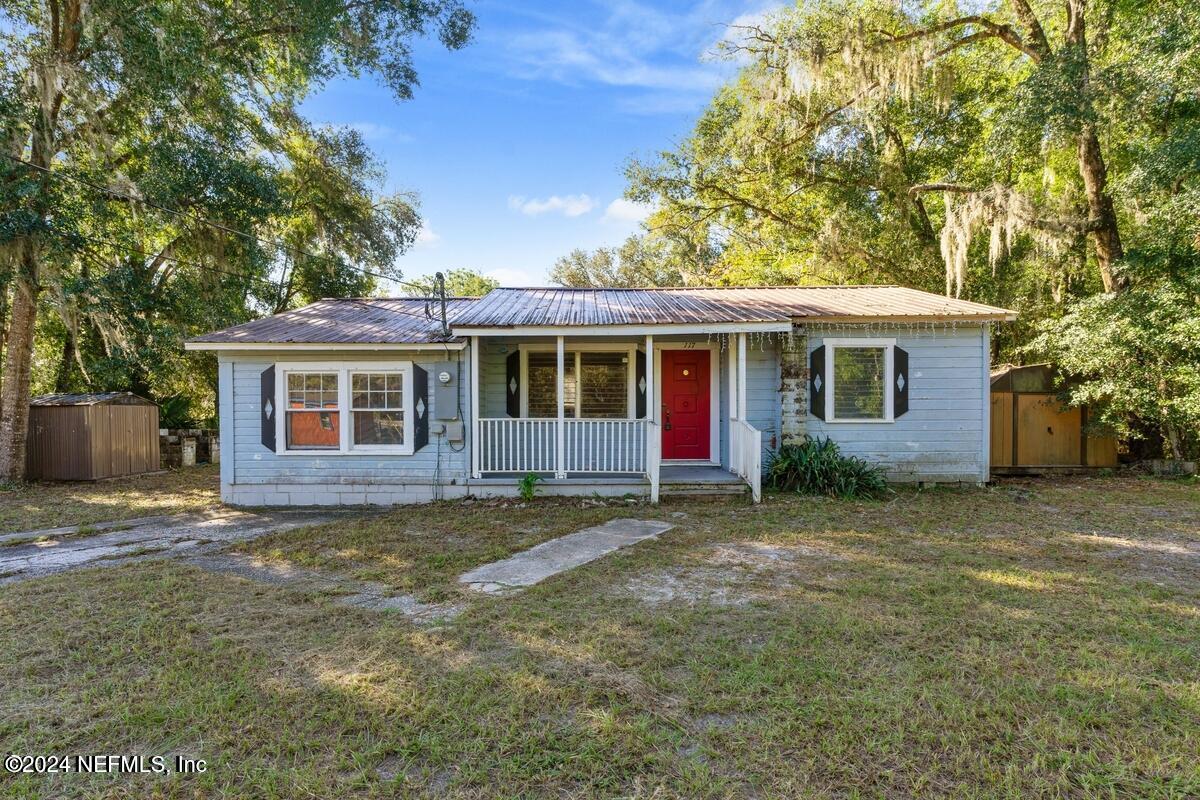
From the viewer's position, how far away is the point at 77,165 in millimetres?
9906

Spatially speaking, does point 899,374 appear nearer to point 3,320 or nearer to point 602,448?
point 602,448

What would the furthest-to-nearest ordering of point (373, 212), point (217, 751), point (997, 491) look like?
point (373, 212)
point (997, 491)
point (217, 751)

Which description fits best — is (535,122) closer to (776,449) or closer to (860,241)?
(860,241)

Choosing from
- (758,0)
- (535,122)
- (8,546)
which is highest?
(758,0)

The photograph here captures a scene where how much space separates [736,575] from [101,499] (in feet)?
33.7

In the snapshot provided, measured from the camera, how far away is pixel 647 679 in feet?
9.58

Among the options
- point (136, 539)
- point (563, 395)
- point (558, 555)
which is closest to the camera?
point (558, 555)

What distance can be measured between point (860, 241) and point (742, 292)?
565cm

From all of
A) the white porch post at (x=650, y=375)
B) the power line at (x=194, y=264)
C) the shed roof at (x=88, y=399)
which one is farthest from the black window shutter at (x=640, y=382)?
the shed roof at (x=88, y=399)

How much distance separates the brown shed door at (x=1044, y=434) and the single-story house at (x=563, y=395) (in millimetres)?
2415

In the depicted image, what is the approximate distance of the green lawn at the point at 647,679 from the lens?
221cm

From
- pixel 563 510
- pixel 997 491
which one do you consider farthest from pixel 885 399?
pixel 563 510

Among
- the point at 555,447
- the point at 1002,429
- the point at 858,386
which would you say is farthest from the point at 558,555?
the point at 1002,429

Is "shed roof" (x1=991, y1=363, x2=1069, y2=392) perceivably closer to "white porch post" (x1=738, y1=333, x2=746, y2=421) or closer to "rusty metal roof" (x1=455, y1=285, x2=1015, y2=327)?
"rusty metal roof" (x1=455, y1=285, x2=1015, y2=327)
